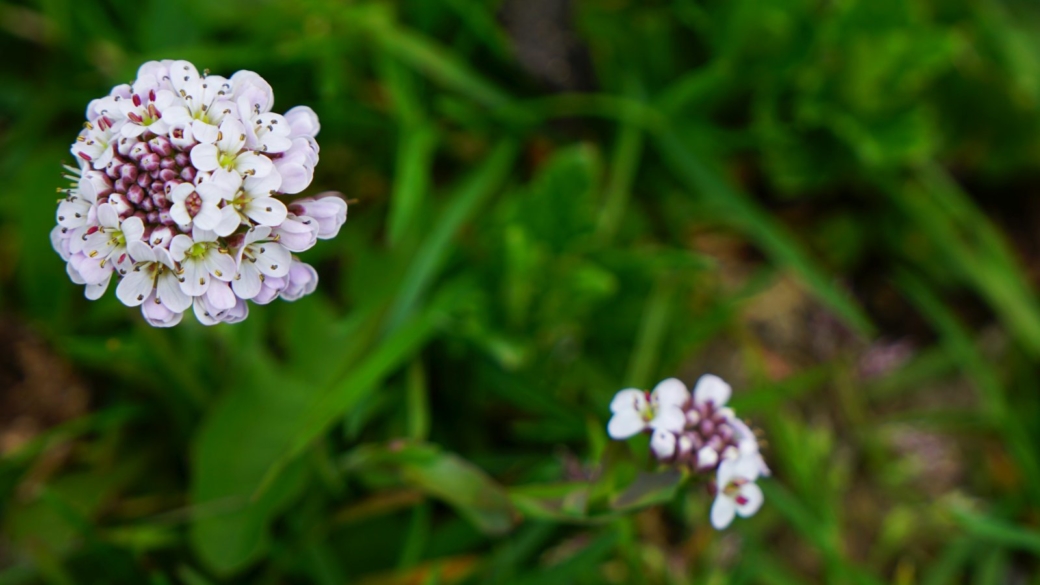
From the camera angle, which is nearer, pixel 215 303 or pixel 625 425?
pixel 215 303

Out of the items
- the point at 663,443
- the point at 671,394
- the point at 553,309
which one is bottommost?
the point at 663,443

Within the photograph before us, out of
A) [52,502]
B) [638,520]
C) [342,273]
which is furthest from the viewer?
[342,273]

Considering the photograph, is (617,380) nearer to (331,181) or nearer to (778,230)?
(778,230)

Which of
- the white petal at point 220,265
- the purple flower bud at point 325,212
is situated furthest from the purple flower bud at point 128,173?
the purple flower bud at point 325,212

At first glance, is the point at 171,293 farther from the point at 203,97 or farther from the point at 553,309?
the point at 553,309

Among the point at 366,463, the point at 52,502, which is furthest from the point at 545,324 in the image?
the point at 52,502

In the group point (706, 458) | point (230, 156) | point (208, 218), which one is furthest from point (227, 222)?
point (706, 458)

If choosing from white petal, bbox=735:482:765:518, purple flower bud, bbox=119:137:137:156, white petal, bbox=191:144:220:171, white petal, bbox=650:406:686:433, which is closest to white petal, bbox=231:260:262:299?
white petal, bbox=191:144:220:171
